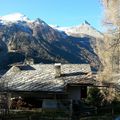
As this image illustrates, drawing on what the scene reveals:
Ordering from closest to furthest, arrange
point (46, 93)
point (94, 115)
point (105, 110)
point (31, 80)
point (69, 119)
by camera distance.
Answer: point (69, 119) → point (94, 115) → point (105, 110) → point (46, 93) → point (31, 80)

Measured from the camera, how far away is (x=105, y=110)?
41.2 m

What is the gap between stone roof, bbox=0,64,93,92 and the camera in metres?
44.6

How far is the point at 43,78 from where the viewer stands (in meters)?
47.2

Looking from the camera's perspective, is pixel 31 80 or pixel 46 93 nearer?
pixel 46 93

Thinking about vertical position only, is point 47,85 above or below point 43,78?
below

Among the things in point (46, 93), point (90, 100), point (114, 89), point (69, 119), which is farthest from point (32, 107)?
point (69, 119)

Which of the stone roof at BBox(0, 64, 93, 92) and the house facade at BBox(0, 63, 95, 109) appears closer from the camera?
the house facade at BBox(0, 63, 95, 109)

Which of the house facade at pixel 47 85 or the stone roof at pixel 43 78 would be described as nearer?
the house facade at pixel 47 85

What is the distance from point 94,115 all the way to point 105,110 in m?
2.84

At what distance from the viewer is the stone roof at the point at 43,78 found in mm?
44625

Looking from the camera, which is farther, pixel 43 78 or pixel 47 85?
pixel 43 78

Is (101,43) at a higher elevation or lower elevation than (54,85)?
higher

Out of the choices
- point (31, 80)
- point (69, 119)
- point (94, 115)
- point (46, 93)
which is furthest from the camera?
point (31, 80)

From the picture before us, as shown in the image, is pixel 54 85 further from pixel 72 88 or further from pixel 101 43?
pixel 101 43
